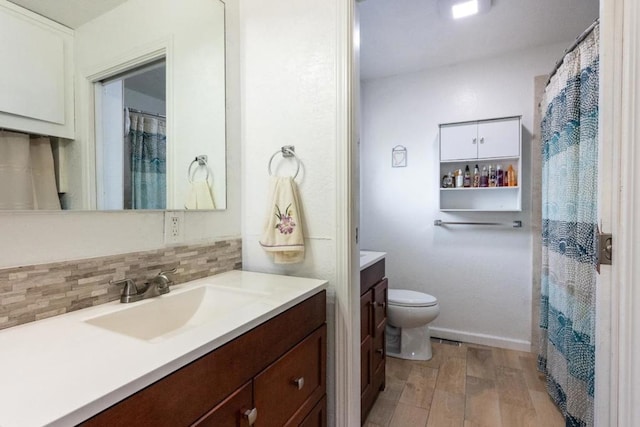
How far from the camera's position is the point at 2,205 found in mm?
748

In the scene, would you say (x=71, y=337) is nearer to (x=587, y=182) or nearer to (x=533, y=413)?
(x=587, y=182)

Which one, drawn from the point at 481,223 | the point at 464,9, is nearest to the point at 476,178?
the point at 481,223

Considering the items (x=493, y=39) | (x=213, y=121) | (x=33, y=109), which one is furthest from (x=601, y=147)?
(x=493, y=39)

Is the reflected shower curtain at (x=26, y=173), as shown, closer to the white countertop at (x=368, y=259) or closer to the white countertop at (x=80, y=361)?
the white countertop at (x=80, y=361)

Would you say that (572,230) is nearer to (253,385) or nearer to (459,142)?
(459,142)

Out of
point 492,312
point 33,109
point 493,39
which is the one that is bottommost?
point 492,312

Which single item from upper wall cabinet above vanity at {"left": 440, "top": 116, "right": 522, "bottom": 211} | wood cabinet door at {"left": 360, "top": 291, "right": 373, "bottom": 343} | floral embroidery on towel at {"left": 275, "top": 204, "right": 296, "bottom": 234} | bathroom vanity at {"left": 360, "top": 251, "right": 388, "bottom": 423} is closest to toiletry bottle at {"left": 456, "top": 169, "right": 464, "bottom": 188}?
upper wall cabinet above vanity at {"left": 440, "top": 116, "right": 522, "bottom": 211}

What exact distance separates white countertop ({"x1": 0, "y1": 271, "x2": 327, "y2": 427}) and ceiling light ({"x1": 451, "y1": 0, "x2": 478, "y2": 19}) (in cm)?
207

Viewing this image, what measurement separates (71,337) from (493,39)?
290 cm

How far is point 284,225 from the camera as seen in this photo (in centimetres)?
127

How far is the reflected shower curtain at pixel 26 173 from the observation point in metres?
0.76

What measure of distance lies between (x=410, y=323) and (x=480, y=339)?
85 cm

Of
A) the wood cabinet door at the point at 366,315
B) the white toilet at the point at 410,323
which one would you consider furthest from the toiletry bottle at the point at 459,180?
the wood cabinet door at the point at 366,315

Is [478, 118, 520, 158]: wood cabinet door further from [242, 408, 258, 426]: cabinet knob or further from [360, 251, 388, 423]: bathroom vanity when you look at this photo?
[242, 408, 258, 426]: cabinet knob
